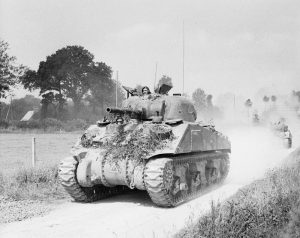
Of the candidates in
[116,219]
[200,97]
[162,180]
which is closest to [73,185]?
[116,219]

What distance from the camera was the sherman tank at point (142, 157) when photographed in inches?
397

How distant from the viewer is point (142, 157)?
10.1 meters

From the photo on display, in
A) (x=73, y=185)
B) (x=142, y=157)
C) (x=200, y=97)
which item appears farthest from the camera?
(x=200, y=97)

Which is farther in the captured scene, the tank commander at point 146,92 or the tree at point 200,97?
the tree at point 200,97

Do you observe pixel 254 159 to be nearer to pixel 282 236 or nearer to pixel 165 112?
pixel 165 112

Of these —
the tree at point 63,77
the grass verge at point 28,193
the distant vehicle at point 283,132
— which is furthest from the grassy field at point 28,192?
the tree at point 63,77

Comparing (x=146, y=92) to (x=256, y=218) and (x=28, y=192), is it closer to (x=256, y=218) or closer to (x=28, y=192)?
(x=28, y=192)

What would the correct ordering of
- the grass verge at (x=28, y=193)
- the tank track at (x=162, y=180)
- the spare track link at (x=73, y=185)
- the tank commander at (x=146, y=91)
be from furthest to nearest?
the tank commander at (x=146, y=91), the spare track link at (x=73, y=185), the tank track at (x=162, y=180), the grass verge at (x=28, y=193)

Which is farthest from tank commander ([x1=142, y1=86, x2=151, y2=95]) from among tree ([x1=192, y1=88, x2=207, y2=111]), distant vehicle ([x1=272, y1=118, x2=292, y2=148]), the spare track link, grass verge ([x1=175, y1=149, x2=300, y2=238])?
tree ([x1=192, y1=88, x2=207, y2=111])

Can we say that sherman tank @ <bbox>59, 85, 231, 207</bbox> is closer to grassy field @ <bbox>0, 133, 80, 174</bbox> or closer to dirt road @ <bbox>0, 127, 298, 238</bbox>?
dirt road @ <bbox>0, 127, 298, 238</bbox>

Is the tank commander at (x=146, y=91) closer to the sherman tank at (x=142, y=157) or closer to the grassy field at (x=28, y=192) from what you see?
the sherman tank at (x=142, y=157)

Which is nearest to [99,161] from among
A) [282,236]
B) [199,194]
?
[199,194]

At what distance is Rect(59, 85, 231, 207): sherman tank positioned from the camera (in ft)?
33.1

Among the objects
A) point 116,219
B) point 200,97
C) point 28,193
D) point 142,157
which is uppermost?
point 200,97
